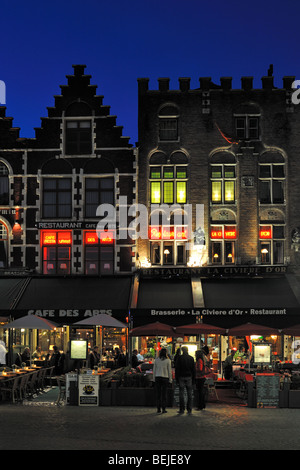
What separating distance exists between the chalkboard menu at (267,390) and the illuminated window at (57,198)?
1778 cm

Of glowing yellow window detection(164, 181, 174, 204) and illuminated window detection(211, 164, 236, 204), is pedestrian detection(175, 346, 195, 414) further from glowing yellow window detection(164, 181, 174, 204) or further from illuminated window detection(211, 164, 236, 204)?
illuminated window detection(211, 164, 236, 204)

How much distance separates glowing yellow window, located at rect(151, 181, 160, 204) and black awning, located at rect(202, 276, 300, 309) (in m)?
4.61

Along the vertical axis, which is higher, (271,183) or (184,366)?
(271,183)

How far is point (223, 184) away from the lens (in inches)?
1476

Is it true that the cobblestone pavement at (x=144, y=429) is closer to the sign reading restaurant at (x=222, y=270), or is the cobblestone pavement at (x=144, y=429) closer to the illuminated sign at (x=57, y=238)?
the sign reading restaurant at (x=222, y=270)

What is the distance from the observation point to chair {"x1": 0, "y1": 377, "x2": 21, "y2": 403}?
23672 mm

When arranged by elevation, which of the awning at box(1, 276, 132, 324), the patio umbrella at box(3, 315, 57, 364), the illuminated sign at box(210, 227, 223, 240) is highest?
the illuminated sign at box(210, 227, 223, 240)

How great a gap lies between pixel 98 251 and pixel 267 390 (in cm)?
1672

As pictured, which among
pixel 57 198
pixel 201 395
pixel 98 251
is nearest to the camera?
pixel 201 395

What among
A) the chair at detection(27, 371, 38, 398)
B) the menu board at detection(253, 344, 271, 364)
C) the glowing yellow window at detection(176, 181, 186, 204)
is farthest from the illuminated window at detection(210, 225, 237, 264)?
the chair at detection(27, 371, 38, 398)

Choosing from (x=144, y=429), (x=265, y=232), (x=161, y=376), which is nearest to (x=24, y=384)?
(x=161, y=376)

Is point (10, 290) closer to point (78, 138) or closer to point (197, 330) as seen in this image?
point (78, 138)

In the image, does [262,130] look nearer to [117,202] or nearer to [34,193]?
[117,202]

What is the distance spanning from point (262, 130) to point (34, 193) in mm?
11687
